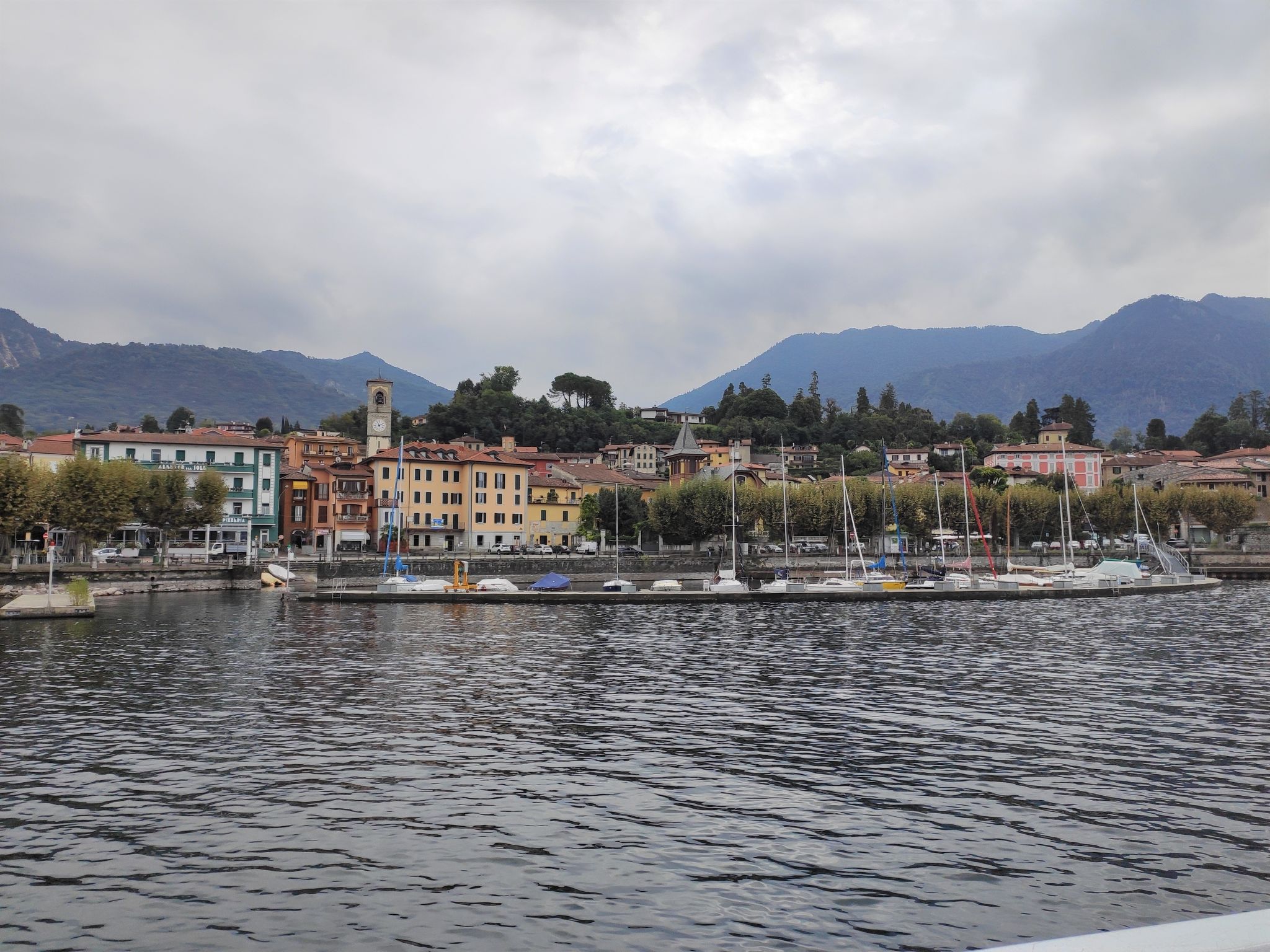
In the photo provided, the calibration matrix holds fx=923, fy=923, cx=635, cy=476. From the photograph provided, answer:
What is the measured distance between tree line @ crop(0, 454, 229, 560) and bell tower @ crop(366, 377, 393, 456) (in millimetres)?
34332

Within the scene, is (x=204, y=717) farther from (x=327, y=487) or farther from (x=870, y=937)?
(x=327, y=487)

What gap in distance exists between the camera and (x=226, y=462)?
292 feet

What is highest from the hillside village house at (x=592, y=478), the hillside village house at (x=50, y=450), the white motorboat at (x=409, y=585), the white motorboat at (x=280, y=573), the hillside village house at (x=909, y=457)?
the hillside village house at (x=909, y=457)

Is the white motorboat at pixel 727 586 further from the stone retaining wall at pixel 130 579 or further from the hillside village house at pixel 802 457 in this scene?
the hillside village house at pixel 802 457

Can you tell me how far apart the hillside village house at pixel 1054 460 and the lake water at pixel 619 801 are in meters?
151

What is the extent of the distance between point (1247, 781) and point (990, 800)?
5129 mm

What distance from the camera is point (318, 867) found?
12461 millimetres

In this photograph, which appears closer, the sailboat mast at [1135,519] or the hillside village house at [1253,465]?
the sailboat mast at [1135,519]

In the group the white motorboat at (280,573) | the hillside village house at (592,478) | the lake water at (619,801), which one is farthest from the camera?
the hillside village house at (592,478)

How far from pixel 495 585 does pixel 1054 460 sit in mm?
141065

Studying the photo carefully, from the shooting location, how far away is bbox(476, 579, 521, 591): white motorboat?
6556 cm

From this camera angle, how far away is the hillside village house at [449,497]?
9606 centimetres

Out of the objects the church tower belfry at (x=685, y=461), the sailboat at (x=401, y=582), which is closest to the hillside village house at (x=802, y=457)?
the church tower belfry at (x=685, y=461)

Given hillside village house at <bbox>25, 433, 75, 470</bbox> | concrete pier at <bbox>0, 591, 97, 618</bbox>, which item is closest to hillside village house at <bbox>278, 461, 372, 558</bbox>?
hillside village house at <bbox>25, 433, 75, 470</bbox>
